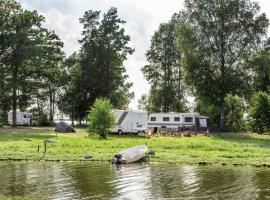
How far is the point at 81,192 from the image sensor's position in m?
18.1

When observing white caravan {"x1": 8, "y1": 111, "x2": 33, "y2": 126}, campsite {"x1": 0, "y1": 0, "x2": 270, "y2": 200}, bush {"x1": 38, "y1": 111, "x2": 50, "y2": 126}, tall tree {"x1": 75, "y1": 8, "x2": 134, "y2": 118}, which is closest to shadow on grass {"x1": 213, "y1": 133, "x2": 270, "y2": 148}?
campsite {"x1": 0, "y1": 0, "x2": 270, "y2": 200}

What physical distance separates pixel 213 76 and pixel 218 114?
48.1ft

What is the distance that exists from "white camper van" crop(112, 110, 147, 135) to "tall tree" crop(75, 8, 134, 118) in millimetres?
18849

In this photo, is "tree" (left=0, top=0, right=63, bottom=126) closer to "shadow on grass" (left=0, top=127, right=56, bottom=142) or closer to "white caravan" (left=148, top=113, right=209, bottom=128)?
"shadow on grass" (left=0, top=127, right=56, bottom=142)

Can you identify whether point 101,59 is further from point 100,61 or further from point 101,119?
point 101,119

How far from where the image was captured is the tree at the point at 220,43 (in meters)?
58.9

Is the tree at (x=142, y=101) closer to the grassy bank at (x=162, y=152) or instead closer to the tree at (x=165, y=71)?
the tree at (x=165, y=71)

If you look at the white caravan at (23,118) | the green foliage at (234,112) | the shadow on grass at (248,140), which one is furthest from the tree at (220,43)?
the white caravan at (23,118)

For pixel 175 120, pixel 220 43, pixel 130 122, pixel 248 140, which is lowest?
pixel 248 140

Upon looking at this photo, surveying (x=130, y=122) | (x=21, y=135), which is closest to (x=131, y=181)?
(x=21, y=135)

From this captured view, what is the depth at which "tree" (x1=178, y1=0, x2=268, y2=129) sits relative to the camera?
193ft

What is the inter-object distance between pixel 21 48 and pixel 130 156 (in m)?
40.5

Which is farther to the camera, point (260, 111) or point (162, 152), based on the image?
point (260, 111)

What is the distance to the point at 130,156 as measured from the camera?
1131 inches
